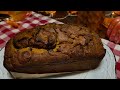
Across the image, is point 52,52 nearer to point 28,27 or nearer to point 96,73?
point 96,73

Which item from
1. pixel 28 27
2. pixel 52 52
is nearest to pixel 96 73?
pixel 52 52

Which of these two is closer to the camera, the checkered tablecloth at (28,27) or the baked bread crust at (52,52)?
the baked bread crust at (52,52)

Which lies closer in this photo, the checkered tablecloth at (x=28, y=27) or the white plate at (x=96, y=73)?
the white plate at (x=96, y=73)

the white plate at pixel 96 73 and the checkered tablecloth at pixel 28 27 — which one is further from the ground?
the checkered tablecloth at pixel 28 27

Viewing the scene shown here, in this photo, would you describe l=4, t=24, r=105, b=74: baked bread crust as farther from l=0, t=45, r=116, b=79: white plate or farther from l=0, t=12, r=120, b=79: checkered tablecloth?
l=0, t=12, r=120, b=79: checkered tablecloth

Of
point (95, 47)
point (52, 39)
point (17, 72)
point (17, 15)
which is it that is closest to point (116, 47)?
point (95, 47)

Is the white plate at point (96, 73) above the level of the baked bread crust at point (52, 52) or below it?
below

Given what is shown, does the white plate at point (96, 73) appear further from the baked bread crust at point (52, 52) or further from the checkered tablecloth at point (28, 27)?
the checkered tablecloth at point (28, 27)

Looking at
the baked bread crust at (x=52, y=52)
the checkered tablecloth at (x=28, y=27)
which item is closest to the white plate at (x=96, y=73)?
the baked bread crust at (x=52, y=52)
